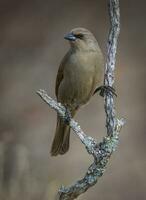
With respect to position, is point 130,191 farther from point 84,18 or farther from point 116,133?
point 116,133

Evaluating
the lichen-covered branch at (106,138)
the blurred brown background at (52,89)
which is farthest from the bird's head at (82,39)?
the blurred brown background at (52,89)

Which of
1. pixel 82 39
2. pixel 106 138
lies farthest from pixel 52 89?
pixel 106 138

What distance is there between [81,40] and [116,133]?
0.62 meters

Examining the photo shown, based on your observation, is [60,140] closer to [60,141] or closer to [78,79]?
[60,141]

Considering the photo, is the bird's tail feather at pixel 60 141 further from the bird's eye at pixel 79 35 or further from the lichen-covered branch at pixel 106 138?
the lichen-covered branch at pixel 106 138

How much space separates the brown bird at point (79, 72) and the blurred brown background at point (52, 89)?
3.05ft

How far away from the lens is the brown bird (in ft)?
9.39

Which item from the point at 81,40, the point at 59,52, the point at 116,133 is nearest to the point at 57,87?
the point at 81,40

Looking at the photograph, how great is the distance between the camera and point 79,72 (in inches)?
113

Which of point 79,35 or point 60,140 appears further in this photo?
point 60,140

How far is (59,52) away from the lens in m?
4.01

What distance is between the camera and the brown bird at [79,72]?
286 cm

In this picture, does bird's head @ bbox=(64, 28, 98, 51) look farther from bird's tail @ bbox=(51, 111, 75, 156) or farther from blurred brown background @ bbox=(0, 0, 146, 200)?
blurred brown background @ bbox=(0, 0, 146, 200)

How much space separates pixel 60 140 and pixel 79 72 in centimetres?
32
